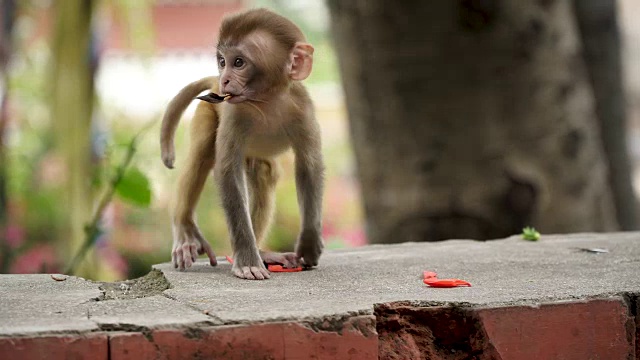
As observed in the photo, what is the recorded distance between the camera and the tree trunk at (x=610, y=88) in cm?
793

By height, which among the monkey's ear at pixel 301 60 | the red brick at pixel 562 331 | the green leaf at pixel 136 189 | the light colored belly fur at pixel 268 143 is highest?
the monkey's ear at pixel 301 60

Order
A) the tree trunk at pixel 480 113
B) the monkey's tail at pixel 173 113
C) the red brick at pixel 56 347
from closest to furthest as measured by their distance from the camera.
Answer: the red brick at pixel 56 347 → the monkey's tail at pixel 173 113 → the tree trunk at pixel 480 113

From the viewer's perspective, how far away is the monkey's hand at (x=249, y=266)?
4.00m

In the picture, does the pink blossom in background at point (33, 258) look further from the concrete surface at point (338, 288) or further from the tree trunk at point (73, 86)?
the concrete surface at point (338, 288)

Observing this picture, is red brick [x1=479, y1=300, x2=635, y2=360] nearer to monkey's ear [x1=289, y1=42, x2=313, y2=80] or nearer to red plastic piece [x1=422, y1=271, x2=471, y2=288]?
red plastic piece [x1=422, y1=271, x2=471, y2=288]

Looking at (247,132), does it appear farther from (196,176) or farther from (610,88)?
(610,88)

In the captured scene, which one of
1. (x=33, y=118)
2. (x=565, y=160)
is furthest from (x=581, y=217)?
(x=33, y=118)

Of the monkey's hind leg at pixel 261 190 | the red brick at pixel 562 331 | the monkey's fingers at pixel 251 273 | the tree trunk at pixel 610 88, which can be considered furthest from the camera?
the tree trunk at pixel 610 88

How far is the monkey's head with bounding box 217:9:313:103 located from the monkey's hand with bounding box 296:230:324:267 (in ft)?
1.88

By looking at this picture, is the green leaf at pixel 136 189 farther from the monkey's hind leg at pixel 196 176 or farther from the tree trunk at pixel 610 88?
the tree trunk at pixel 610 88

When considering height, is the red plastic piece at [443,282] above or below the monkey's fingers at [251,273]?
above

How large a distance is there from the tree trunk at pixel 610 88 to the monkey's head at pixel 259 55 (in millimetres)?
4245

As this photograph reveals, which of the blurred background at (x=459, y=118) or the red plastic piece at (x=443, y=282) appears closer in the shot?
the red plastic piece at (x=443, y=282)

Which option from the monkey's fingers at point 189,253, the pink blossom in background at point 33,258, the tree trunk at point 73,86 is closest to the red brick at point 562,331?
the monkey's fingers at point 189,253
